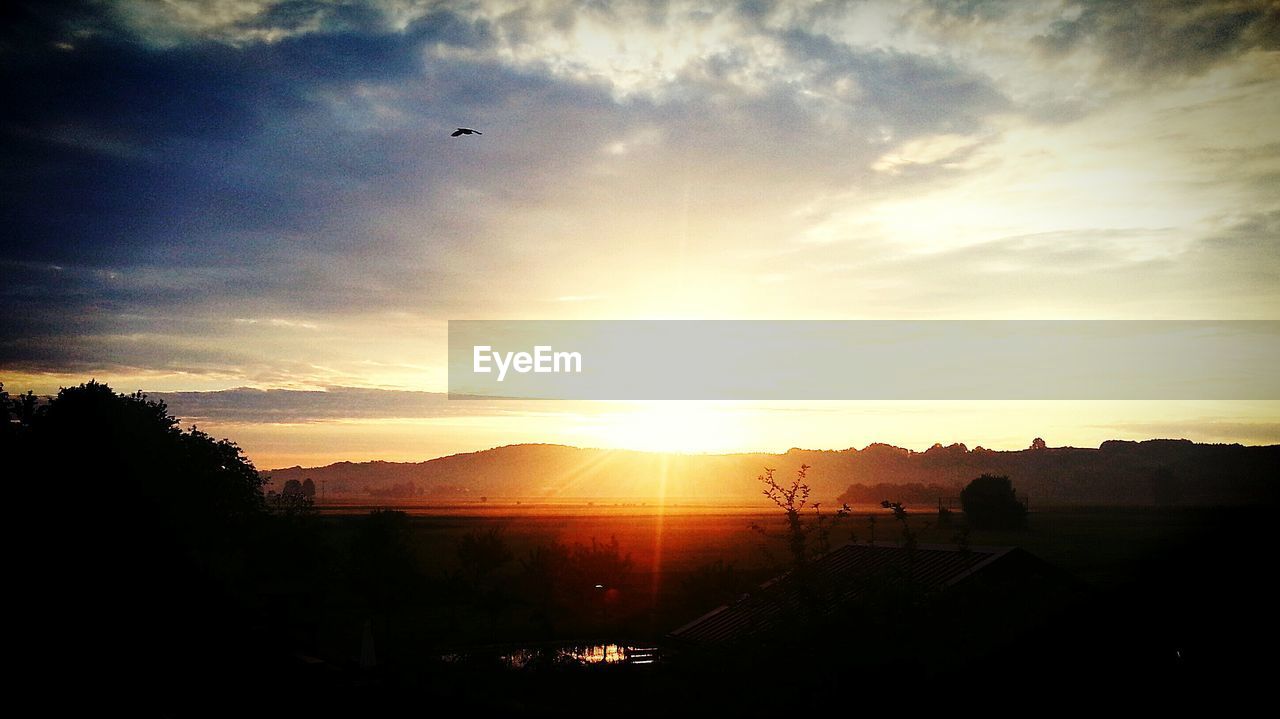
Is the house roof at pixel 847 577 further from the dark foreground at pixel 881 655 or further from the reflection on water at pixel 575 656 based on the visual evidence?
the reflection on water at pixel 575 656

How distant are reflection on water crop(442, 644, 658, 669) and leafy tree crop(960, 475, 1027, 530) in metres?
104

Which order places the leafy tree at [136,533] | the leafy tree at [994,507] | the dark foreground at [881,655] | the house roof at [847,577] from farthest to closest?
the leafy tree at [994,507], the house roof at [847,577], the leafy tree at [136,533], the dark foreground at [881,655]

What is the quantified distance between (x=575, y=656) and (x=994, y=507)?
110m

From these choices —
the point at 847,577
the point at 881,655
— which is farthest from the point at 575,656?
the point at 881,655

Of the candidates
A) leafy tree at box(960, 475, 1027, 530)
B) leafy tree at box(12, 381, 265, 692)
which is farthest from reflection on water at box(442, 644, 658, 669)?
leafy tree at box(960, 475, 1027, 530)

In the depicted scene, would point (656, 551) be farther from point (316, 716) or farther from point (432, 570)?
point (316, 716)

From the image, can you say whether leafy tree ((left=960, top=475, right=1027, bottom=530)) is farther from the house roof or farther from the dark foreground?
the dark foreground

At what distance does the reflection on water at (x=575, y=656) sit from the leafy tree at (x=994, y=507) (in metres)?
104

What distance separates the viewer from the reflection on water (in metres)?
25.6

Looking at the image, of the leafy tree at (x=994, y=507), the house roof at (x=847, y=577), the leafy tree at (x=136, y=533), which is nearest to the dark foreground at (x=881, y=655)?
the leafy tree at (x=136, y=533)

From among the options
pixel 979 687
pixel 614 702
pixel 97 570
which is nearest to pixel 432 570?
pixel 614 702

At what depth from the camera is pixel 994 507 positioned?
397 ft

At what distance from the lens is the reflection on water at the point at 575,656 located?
83.9ft

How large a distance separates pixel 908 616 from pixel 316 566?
41.3 metres
